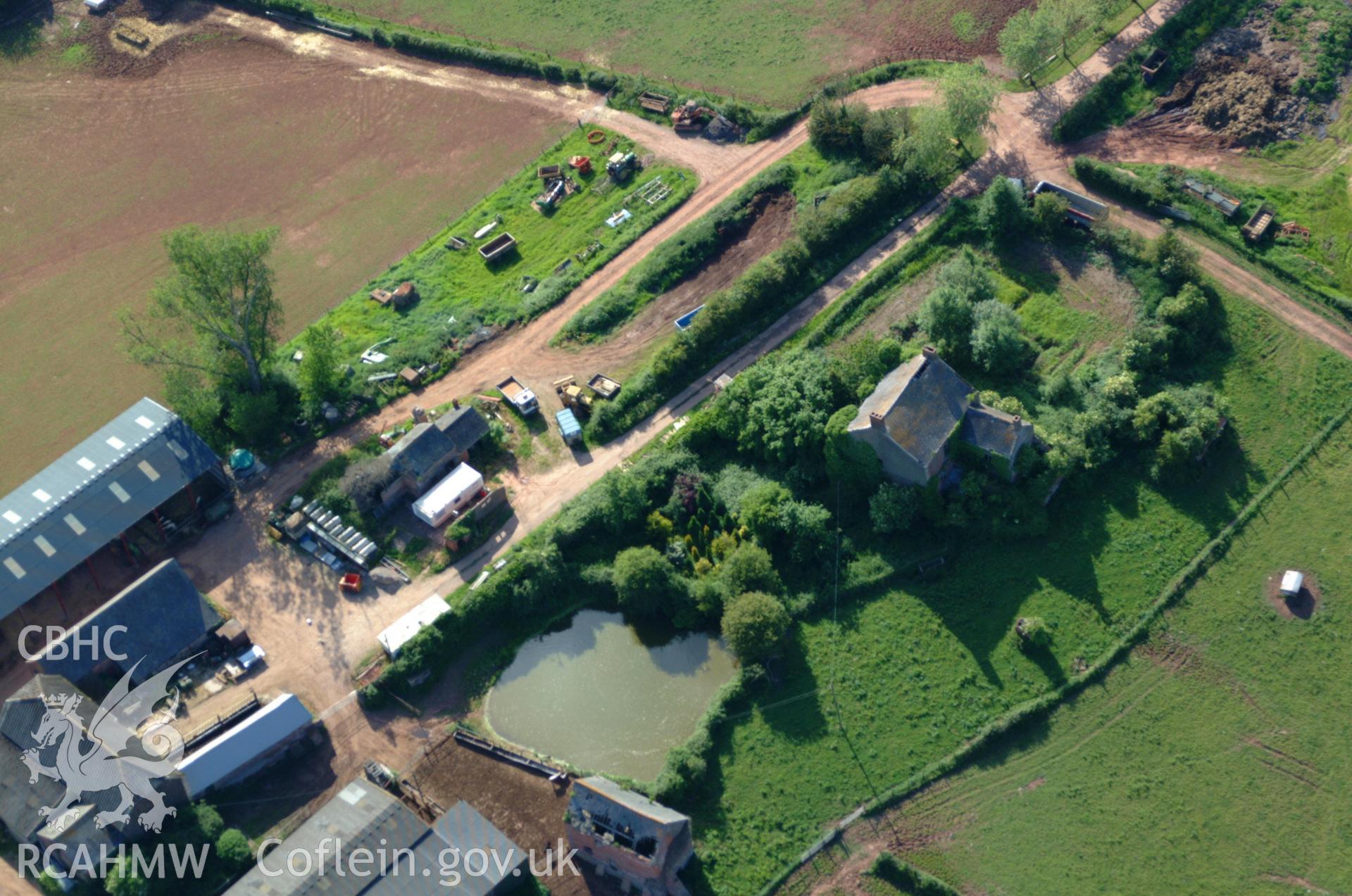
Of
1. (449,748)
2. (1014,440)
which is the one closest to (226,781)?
(449,748)

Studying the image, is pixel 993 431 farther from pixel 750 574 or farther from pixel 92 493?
pixel 92 493

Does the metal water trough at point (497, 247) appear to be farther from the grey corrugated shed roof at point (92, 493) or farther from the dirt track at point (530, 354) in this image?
the grey corrugated shed roof at point (92, 493)

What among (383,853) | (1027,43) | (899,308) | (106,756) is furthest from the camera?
(1027,43)

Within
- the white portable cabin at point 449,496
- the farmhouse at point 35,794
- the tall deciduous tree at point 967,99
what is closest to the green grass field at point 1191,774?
the white portable cabin at point 449,496

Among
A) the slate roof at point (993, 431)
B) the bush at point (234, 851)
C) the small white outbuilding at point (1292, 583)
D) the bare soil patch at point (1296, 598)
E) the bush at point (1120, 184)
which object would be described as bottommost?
the bush at point (234, 851)

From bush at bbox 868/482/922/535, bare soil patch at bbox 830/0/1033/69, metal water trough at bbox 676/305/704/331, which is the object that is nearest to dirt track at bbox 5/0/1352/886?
metal water trough at bbox 676/305/704/331

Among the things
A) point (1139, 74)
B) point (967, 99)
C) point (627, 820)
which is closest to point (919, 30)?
point (967, 99)

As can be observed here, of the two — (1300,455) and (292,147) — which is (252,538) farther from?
(1300,455)
